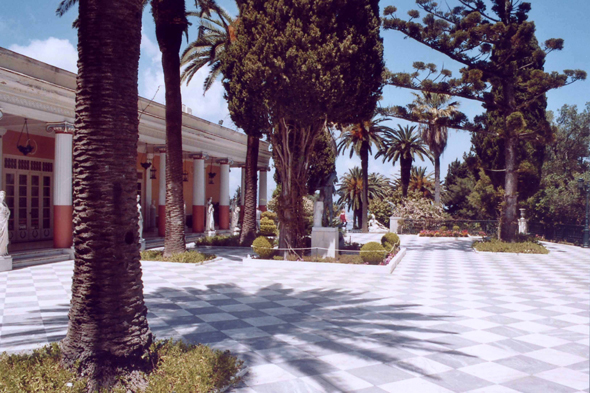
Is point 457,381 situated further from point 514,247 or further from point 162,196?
point 162,196

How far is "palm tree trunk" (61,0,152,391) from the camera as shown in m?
4.34

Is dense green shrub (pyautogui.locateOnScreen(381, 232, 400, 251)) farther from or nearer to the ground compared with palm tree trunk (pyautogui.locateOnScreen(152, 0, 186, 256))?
nearer to the ground

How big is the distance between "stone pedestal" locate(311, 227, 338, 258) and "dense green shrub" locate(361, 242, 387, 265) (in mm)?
1178

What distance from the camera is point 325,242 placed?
14344 mm

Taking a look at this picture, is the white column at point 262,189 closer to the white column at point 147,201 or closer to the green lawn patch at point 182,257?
the white column at point 147,201

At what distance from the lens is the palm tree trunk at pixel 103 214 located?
4336 mm

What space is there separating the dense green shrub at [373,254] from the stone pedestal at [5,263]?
9.78m

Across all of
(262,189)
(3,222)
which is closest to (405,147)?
(262,189)

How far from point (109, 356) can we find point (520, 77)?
799 inches

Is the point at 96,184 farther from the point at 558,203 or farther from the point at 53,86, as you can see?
the point at 558,203

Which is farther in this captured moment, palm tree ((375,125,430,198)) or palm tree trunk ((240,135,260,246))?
palm tree ((375,125,430,198))

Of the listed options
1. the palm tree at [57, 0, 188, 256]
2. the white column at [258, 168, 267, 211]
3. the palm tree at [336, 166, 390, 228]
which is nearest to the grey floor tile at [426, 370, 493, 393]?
the palm tree at [57, 0, 188, 256]

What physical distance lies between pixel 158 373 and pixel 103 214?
1681 millimetres

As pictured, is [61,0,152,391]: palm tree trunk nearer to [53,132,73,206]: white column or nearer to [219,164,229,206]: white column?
[53,132,73,206]: white column
